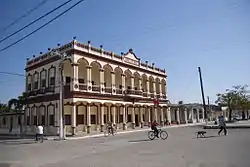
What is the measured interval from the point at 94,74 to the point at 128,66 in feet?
19.7

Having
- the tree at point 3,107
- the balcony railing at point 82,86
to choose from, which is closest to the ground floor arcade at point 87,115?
the balcony railing at point 82,86

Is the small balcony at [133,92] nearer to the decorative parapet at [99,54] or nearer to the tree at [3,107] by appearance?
the decorative parapet at [99,54]

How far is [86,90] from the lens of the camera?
2816 cm

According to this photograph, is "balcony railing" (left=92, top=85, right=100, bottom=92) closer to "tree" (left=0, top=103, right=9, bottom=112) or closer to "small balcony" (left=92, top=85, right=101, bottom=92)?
"small balcony" (left=92, top=85, right=101, bottom=92)

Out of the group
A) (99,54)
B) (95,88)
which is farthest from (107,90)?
(99,54)

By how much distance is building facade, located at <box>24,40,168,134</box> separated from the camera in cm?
2777

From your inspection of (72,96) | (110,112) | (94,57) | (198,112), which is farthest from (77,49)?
(198,112)

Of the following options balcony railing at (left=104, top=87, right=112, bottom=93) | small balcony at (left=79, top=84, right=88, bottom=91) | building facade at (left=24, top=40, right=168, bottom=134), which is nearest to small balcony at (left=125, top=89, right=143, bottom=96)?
building facade at (left=24, top=40, right=168, bottom=134)

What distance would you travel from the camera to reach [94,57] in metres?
29.9

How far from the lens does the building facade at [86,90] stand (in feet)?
91.1

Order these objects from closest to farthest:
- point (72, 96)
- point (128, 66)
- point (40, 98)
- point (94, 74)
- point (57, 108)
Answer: point (72, 96) → point (57, 108) → point (40, 98) → point (94, 74) → point (128, 66)

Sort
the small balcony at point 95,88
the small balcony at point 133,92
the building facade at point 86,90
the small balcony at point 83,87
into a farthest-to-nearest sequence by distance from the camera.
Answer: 1. the small balcony at point 133,92
2. the small balcony at point 95,88
3. the small balcony at point 83,87
4. the building facade at point 86,90

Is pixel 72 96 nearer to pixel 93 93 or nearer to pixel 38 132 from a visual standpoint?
pixel 93 93

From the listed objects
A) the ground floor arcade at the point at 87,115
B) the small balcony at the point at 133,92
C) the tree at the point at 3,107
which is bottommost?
the ground floor arcade at the point at 87,115
